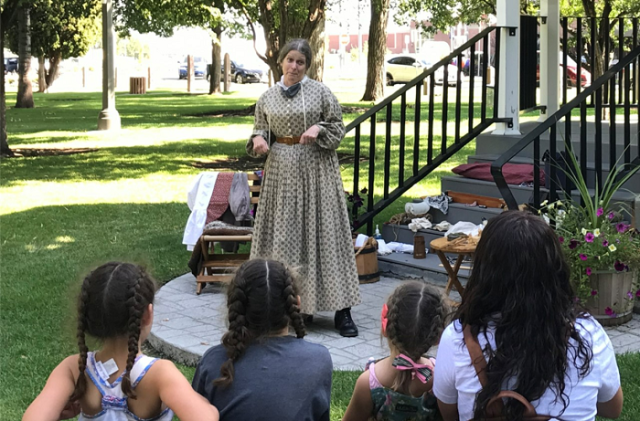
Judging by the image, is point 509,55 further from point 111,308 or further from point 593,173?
point 111,308

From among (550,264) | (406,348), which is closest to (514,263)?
(550,264)

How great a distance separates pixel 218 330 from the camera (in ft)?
18.3

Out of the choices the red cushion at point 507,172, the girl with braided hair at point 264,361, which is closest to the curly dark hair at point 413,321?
the girl with braided hair at point 264,361

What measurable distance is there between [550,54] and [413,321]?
23.1ft

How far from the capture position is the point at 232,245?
23.7ft

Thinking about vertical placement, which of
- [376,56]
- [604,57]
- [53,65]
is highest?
[53,65]

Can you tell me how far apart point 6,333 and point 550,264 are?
13.7 feet

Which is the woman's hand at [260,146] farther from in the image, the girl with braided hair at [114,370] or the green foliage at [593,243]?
the girl with braided hair at [114,370]

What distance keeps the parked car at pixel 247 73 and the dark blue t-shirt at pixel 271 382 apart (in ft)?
154

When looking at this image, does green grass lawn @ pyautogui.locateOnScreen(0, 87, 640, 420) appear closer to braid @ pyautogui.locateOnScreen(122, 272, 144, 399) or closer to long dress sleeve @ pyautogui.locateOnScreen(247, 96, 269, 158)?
braid @ pyautogui.locateOnScreen(122, 272, 144, 399)

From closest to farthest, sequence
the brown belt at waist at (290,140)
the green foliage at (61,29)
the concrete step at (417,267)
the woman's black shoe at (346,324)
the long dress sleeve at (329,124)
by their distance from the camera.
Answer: the long dress sleeve at (329,124)
the brown belt at waist at (290,140)
the woman's black shoe at (346,324)
the concrete step at (417,267)
the green foliage at (61,29)

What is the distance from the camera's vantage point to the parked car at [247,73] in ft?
164

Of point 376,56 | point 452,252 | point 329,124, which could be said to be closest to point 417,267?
Answer: point 452,252

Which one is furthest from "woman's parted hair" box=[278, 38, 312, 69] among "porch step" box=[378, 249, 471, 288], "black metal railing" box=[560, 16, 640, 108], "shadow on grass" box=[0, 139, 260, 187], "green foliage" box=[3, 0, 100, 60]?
"green foliage" box=[3, 0, 100, 60]
